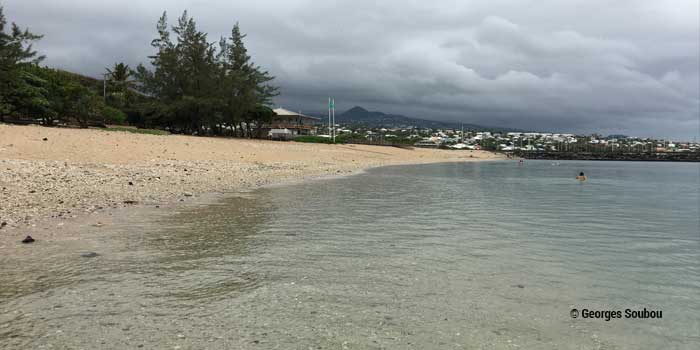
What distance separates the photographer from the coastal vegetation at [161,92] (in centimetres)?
3891

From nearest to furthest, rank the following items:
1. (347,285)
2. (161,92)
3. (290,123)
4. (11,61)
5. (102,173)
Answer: (347,285)
(102,173)
(11,61)
(161,92)
(290,123)

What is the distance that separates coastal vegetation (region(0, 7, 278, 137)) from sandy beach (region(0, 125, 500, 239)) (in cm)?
1382

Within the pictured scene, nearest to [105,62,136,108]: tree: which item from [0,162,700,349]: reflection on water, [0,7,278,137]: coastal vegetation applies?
[0,7,278,137]: coastal vegetation

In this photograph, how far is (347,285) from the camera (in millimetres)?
6723

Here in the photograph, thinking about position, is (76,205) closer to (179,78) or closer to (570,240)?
(570,240)

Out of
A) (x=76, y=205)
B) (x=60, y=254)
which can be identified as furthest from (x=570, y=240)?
(x=76, y=205)

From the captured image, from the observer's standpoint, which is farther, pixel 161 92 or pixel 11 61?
pixel 161 92

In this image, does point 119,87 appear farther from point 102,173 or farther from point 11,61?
point 102,173

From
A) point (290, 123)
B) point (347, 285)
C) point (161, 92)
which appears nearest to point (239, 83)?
point (161, 92)

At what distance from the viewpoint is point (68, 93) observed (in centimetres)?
4403

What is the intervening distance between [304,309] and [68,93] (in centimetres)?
4730

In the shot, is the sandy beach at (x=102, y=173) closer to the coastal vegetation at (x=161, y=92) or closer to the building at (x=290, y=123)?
the coastal vegetation at (x=161, y=92)

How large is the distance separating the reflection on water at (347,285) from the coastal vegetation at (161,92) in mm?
36028

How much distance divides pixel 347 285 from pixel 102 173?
16010 millimetres
